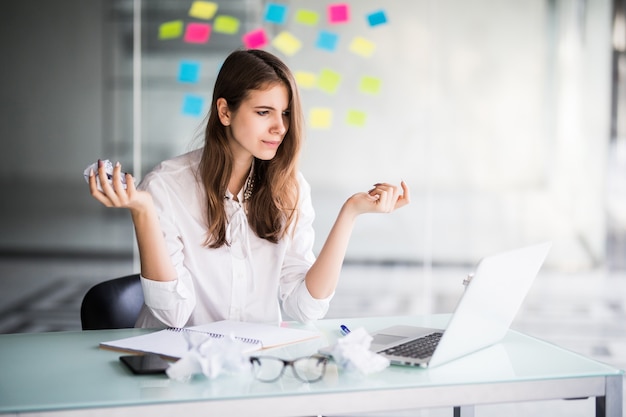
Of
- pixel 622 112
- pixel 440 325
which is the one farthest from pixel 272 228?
pixel 622 112

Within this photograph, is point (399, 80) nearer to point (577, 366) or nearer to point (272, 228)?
point (272, 228)

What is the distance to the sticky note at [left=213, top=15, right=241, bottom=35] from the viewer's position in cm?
447

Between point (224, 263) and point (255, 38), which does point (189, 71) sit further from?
point (224, 263)

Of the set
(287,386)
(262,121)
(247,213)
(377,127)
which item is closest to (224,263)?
(247,213)

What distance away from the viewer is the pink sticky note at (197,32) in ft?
14.6

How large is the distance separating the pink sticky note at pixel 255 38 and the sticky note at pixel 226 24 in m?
0.08

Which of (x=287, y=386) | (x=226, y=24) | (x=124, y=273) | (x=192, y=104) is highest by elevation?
(x=226, y=24)

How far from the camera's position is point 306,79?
14.9ft

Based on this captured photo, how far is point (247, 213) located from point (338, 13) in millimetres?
2736

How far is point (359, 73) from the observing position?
4.57 meters

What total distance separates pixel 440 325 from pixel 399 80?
303 cm

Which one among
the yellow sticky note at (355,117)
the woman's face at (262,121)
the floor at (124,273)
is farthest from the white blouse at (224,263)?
the yellow sticky note at (355,117)

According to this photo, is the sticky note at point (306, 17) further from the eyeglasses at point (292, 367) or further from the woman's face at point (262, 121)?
the eyeglasses at point (292, 367)

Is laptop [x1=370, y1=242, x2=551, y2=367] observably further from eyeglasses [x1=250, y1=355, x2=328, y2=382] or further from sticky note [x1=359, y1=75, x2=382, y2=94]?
sticky note [x1=359, y1=75, x2=382, y2=94]
